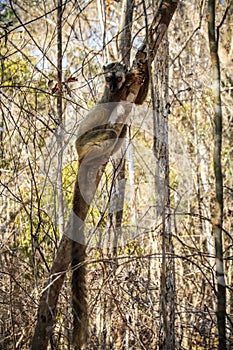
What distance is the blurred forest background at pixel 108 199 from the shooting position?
2.08m

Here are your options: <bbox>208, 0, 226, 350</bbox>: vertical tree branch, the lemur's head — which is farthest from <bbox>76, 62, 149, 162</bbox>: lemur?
<bbox>208, 0, 226, 350</bbox>: vertical tree branch

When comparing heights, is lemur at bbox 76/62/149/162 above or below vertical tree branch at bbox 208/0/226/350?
above

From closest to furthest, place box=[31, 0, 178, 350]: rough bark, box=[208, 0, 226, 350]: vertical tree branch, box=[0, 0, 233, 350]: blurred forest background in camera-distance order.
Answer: box=[208, 0, 226, 350]: vertical tree branch
box=[31, 0, 178, 350]: rough bark
box=[0, 0, 233, 350]: blurred forest background

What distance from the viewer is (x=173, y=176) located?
5.05 metres

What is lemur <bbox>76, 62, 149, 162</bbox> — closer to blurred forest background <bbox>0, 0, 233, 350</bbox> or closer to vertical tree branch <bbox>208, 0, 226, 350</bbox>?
blurred forest background <bbox>0, 0, 233, 350</bbox>

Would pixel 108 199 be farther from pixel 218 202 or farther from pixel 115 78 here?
pixel 218 202

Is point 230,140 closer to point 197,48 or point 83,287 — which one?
point 197,48

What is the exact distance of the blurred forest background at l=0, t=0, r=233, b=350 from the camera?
208cm

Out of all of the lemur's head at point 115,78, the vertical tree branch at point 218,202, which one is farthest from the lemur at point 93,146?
the vertical tree branch at point 218,202

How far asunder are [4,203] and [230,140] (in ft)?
9.85

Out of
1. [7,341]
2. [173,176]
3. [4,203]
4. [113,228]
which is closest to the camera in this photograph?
[113,228]

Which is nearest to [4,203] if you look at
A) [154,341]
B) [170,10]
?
[154,341]

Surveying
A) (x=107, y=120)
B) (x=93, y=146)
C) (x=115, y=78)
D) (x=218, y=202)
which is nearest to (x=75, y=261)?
(x=93, y=146)

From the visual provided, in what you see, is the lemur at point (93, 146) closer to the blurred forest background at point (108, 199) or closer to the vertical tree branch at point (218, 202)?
the blurred forest background at point (108, 199)
